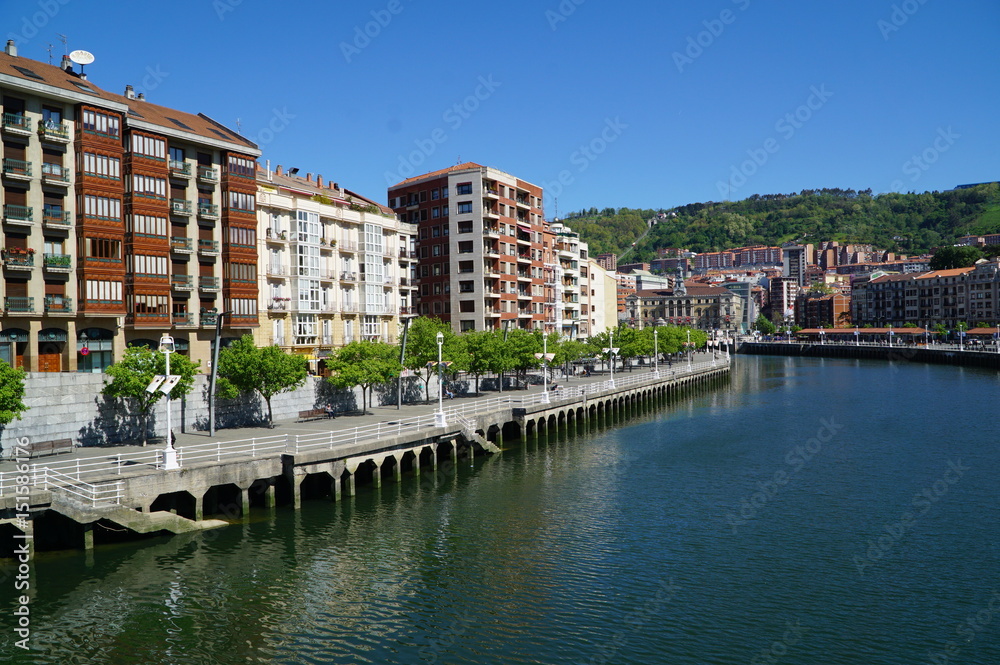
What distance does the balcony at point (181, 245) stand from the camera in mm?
63938

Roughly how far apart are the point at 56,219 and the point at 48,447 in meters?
22.0

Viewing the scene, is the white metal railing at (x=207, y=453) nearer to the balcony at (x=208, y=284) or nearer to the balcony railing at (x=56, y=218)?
the balcony railing at (x=56, y=218)

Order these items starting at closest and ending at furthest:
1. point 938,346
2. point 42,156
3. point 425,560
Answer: point 425,560 < point 42,156 < point 938,346

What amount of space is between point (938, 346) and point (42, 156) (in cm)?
19158

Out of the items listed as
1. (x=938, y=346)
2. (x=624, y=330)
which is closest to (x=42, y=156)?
(x=624, y=330)

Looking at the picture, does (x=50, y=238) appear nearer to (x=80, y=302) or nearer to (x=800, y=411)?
(x=80, y=302)

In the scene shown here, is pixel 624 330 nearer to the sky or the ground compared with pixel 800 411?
nearer to the sky

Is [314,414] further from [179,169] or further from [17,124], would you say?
[17,124]

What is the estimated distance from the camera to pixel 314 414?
58.2 m

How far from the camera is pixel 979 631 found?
26484mm

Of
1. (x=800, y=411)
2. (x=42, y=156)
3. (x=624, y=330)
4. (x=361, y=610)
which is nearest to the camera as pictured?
(x=361, y=610)
